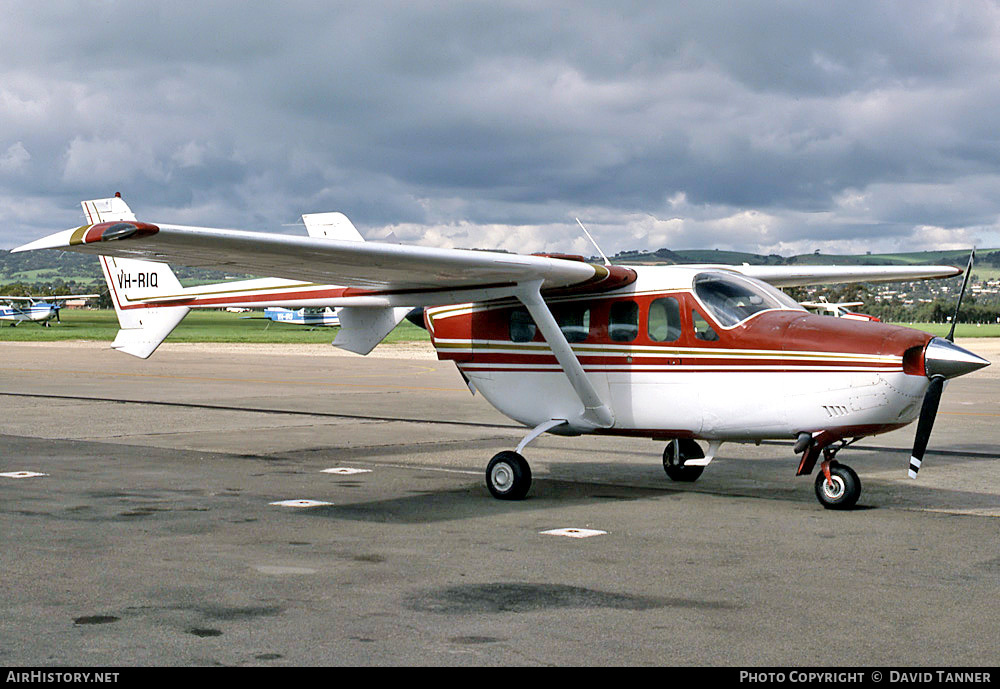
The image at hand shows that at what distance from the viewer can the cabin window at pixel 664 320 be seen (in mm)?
10328

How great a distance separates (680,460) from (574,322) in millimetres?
→ 2103

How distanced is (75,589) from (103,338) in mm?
56896

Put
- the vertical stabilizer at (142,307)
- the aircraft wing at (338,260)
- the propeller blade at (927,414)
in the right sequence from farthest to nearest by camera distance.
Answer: the vertical stabilizer at (142,307)
the propeller blade at (927,414)
the aircraft wing at (338,260)

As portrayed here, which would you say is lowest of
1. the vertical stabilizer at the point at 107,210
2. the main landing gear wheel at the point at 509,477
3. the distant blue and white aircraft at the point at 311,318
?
the main landing gear wheel at the point at 509,477

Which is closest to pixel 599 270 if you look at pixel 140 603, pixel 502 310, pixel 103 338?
pixel 502 310

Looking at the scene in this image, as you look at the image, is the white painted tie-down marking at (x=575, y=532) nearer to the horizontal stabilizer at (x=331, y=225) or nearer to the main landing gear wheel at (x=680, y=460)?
the main landing gear wheel at (x=680, y=460)

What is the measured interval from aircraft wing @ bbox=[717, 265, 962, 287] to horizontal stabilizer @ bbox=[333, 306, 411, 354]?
4.46m

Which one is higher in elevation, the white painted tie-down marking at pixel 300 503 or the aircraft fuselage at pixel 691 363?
the aircraft fuselage at pixel 691 363

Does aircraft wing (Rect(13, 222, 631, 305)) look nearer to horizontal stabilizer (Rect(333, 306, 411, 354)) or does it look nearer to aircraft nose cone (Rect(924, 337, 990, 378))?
horizontal stabilizer (Rect(333, 306, 411, 354))

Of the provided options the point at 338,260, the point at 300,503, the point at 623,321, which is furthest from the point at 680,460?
the point at 338,260

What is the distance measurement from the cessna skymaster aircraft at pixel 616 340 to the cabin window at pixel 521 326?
17 millimetres

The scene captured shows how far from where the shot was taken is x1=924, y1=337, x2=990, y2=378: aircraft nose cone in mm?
8703

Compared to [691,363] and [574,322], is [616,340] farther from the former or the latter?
[691,363]

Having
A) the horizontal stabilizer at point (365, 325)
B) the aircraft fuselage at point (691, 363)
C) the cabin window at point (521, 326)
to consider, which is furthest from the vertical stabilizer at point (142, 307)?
the cabin window at point (521, 326)
